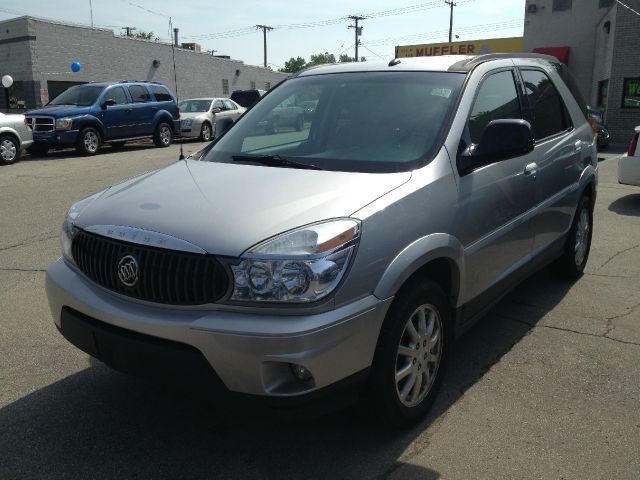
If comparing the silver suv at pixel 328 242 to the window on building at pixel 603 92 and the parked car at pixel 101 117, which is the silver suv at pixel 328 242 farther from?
the window on building at pixel 603 92

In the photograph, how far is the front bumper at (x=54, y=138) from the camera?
15.8 metres

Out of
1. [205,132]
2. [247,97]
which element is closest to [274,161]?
[247,97]

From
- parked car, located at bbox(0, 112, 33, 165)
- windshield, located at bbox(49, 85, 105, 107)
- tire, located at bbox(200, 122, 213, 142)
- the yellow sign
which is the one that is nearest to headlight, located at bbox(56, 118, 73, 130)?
windshield, located at bbox(49, 85, 105, 107)

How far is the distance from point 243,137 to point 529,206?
6.37ft

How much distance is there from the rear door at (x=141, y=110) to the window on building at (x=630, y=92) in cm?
1560

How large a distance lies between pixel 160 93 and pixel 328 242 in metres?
17.9

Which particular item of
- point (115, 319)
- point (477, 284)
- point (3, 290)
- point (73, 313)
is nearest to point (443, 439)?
point (477, 284)

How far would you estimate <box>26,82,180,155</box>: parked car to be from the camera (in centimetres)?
1587

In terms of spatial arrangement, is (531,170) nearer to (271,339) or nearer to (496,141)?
(496,141)

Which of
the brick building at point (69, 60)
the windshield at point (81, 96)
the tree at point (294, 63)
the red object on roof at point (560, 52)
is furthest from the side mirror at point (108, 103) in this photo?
the tree at point (294, 63)

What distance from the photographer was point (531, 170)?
3.96 metres

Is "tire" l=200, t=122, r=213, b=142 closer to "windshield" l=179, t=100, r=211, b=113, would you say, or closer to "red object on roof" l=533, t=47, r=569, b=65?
"windshield" l=179, t=100, r=211, b=113

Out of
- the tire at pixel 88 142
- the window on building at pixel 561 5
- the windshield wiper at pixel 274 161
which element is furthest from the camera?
the window on building at pixel 561 5

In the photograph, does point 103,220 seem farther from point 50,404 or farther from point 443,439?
point 443,439
